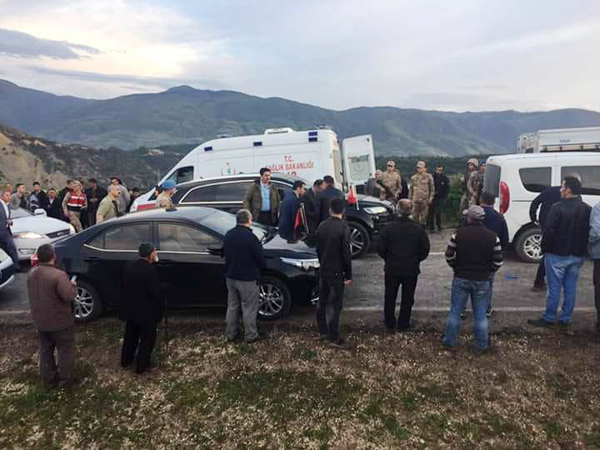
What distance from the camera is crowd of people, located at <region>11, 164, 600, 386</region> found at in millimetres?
4363

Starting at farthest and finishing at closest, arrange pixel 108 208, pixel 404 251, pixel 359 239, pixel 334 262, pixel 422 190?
pixel 422 190 → pixel 359 239 → pixel 108 208 → pixel 404 251 → pixel 334 262

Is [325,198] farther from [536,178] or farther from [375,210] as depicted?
[536,178]

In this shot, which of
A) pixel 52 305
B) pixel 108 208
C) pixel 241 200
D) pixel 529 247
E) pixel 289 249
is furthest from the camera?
pixel 241 200

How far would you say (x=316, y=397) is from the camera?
13.2ft

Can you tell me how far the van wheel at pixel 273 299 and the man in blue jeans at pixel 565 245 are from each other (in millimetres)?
3077

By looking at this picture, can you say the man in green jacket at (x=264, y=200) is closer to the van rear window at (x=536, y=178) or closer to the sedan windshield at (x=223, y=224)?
the sedan windshield at (x=223, y=224)

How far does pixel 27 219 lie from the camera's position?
959 cm

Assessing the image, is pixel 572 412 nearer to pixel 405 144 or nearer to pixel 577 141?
pixel 577 141

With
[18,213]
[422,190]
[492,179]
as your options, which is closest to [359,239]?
[422,190]

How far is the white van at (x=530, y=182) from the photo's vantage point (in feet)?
24.7

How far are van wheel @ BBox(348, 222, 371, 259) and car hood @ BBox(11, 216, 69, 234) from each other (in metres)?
6.43

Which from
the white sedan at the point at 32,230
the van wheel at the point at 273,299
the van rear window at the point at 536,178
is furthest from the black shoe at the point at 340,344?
the white sedan at the point at 32,230

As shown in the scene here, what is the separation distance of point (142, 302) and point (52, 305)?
0.83 m

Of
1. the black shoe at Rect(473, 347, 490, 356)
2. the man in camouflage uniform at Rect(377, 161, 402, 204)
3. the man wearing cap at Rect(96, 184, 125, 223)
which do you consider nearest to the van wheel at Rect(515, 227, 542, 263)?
the man in camouflage uniform at Rect(377, 161, 402, 204)
